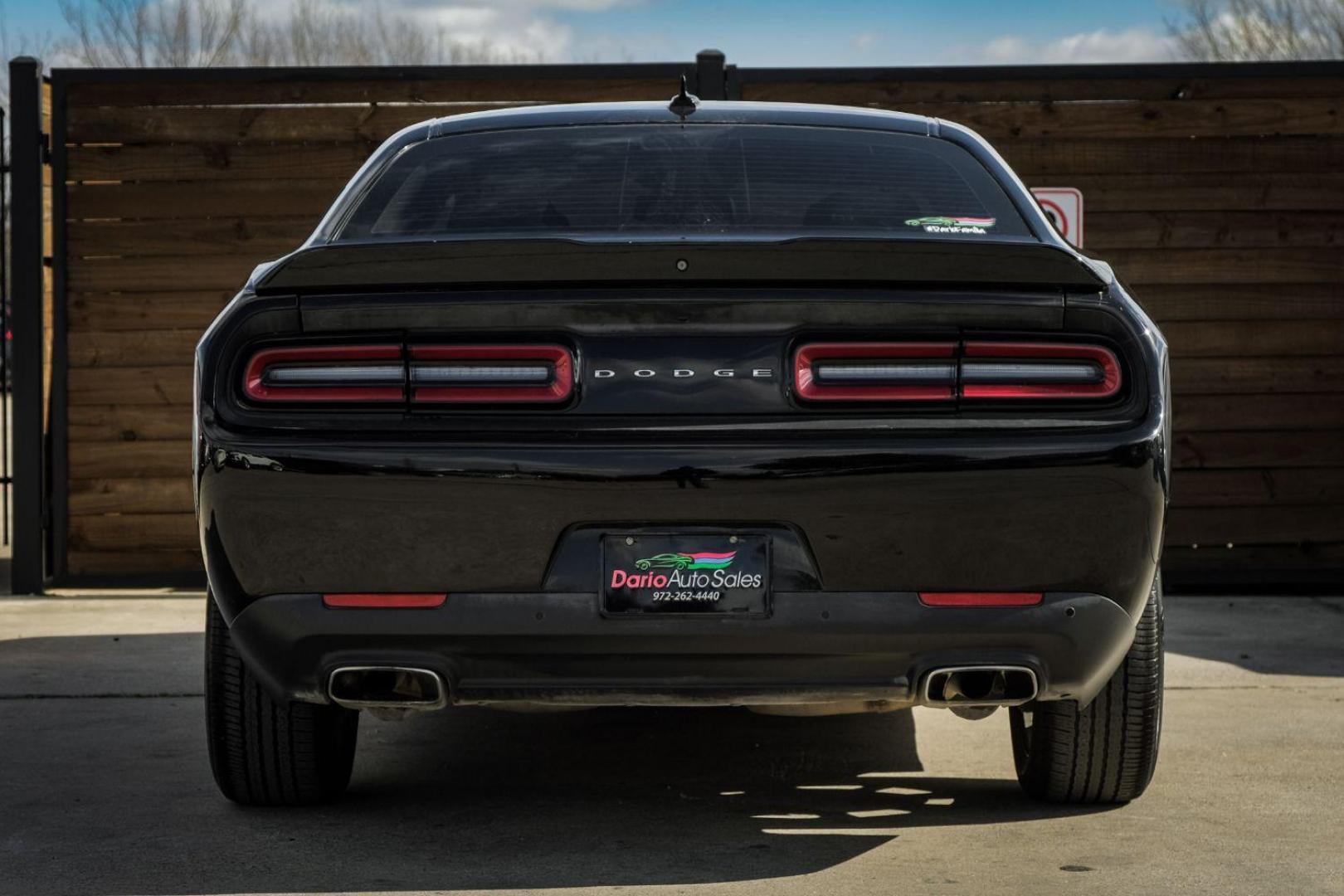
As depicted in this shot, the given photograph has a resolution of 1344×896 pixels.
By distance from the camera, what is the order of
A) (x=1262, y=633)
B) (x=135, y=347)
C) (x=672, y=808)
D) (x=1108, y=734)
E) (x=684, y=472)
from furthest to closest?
(x=135, y=347)
(x=1262, y=633)
(x=672, y=808)
(x=1108, y=734)
(x=684, y=472)

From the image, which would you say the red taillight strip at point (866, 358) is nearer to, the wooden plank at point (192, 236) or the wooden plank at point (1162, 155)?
the wooden plank at point (1162, 155)

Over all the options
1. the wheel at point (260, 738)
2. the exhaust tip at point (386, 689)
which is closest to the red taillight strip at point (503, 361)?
the exhaust tip at point (386, 689)

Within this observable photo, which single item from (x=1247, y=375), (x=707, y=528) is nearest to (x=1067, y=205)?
(x=1247, y=375)

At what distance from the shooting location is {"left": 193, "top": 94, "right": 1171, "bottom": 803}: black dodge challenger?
11.1 ft

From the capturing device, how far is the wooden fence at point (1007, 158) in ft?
28.2

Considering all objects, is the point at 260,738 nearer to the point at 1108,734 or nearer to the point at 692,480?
the point at 692,480

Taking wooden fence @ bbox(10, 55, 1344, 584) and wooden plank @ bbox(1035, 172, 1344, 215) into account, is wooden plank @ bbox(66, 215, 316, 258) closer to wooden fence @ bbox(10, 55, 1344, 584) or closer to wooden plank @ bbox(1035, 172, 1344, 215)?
wooden fence @ bbox(10, 55, 1344, 584)

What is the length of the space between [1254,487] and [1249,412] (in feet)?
1.14

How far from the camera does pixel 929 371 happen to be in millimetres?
3449

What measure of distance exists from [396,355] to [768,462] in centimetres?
72

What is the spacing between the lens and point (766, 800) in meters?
4.37

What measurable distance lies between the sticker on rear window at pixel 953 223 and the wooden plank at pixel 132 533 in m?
5.42

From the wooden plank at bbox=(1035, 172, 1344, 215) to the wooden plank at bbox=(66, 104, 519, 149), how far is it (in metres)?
2.86

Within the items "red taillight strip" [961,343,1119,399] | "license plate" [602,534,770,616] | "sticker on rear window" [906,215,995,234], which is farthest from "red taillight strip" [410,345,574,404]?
"sticker on rear window" [906,215,995,234]
